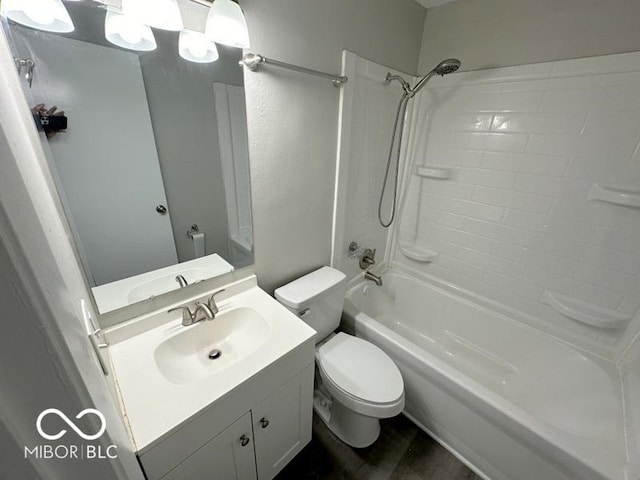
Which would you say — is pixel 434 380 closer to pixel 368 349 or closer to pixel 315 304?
pixel 368 349

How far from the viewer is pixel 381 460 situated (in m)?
1.31

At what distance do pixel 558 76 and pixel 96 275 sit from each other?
217 cm

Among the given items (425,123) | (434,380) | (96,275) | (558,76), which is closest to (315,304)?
(434,380)

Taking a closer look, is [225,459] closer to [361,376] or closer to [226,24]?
[361,376]

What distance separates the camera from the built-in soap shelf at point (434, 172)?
1.73m

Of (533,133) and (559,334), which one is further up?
(533,133)

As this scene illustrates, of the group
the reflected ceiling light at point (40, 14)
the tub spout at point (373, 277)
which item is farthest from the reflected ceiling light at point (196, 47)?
the tub spout at point (373, 277)

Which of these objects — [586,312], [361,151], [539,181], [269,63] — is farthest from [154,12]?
[586,312]

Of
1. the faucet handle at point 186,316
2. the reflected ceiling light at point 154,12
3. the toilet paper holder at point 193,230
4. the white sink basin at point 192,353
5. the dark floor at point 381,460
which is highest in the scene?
the reflected ceiling light at point 154,12

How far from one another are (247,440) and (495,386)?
1.52 meters

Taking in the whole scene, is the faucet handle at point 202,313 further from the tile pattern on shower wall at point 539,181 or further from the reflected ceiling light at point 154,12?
the tile pattern on shower wall at point 539,181

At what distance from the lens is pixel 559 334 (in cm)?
153

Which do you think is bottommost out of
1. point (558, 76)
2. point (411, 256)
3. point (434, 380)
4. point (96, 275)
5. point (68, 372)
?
point (434, 380)

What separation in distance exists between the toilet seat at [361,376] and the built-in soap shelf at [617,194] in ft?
4.26
